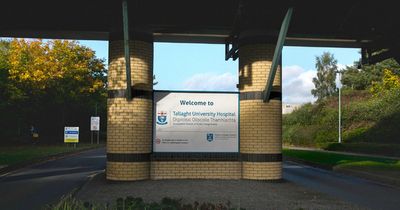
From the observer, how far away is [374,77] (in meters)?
67.7

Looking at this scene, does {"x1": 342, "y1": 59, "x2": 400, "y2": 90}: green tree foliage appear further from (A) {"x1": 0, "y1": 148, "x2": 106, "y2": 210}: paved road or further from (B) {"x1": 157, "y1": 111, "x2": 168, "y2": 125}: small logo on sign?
(A) {"x1": 0, "y1": 148, "x2": 106, "y2": 210}: paved road

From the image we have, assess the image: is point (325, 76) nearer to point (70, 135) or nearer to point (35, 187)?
point (70, 135)

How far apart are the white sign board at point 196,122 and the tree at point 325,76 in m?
85.9

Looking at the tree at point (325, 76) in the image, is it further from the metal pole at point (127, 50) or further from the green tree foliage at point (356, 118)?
the metal pole at point (127, 50)

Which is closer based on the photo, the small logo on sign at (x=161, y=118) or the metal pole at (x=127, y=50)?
the metal pole at (x=127, y=50)

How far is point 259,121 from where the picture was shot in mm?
15188

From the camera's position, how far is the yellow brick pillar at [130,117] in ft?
48.1

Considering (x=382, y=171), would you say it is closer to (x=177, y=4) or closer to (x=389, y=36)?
(x=389, y=36)

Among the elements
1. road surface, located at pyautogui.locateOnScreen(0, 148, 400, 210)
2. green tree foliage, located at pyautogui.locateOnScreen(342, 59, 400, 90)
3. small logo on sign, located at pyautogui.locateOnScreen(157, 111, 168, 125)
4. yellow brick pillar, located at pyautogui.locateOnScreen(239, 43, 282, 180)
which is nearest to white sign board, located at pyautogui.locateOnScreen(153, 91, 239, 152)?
small logo on sign, located at pyautogui.locateOnScreen(157, 111, 168, 125)

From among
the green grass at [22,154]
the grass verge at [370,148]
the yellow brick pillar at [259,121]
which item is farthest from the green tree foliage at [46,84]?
the yellow brick pillar at [259,121]

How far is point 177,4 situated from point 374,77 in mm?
59163

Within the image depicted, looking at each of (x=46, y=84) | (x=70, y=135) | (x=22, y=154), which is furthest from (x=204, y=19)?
(x=46, y=84)

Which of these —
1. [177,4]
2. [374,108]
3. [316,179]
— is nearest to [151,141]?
[177,4]

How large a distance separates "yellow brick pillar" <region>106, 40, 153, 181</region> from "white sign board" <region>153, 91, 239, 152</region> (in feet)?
1.49
